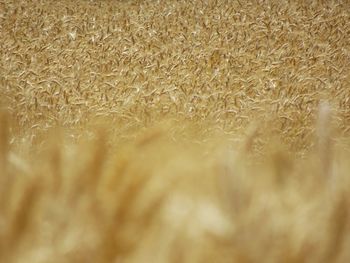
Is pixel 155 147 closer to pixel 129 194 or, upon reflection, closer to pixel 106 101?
pixel 129 194

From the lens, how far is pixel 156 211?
0.33 meters

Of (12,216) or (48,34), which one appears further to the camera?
(48,34)

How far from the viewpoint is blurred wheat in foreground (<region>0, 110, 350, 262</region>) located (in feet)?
1.03

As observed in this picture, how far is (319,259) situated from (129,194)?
86mm

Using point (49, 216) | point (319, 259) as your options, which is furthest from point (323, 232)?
point (49, 216)

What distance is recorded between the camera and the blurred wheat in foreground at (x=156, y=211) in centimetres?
31

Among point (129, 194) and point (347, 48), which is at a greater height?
point (347, 48)

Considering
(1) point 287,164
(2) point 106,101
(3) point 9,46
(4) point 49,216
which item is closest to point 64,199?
(4) point 49,216

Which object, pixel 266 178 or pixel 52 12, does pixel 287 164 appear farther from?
pixel 52 12

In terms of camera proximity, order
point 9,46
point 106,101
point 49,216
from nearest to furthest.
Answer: point 49,216, point 106,101, point 9,46

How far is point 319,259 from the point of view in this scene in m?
0.33

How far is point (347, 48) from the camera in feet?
16.3

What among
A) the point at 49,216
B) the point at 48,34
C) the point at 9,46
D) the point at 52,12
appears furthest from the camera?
the point at 52,12

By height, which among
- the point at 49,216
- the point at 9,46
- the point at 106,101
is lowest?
the point at 49,216
